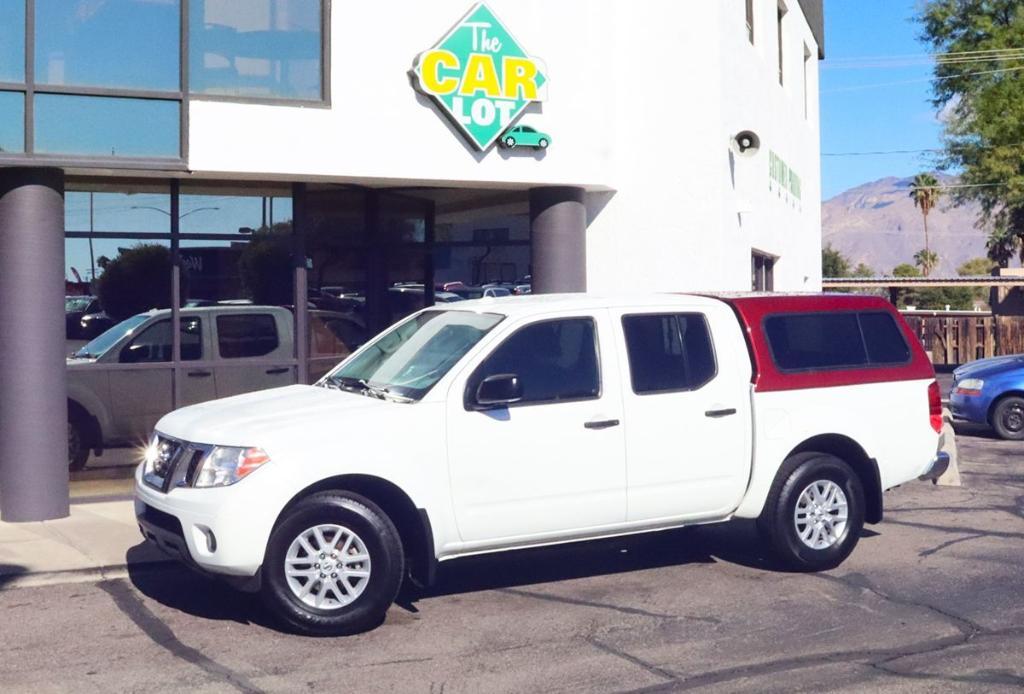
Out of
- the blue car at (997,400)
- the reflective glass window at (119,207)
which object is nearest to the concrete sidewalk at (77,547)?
the reflective glass window at (119,207)

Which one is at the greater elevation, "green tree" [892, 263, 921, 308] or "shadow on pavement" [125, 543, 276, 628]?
"green tree" [892, 263, 921, 308]

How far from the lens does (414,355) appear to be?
8.30m

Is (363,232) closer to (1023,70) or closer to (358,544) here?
(358,544)

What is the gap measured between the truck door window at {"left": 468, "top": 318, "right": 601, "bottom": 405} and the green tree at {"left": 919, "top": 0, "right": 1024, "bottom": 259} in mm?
35401

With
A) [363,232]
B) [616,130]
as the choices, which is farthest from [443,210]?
[616,130]

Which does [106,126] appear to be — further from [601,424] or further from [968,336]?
[968,336]

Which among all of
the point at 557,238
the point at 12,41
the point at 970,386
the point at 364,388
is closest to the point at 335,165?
the point at 557,238

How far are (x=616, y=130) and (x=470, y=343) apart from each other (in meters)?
6.61

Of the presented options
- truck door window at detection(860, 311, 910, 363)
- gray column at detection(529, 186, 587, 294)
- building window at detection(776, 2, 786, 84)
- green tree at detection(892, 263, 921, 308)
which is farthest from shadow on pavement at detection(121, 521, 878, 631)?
green tree at detection(892, 263, 921, 308)

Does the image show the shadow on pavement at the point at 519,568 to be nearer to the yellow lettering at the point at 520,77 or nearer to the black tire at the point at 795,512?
the black tire at the point at 795,512

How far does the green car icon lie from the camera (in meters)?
12.8

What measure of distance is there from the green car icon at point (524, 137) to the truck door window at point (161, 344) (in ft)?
11.6

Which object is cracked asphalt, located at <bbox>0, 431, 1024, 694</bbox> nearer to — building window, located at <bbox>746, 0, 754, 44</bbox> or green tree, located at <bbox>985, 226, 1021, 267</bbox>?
building window, located at <bbox>746, 0, 754, 44</bbox>

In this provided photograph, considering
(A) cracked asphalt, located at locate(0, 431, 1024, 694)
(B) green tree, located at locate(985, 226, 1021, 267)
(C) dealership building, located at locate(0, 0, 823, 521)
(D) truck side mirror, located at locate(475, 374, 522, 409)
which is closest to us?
(A) cracked asphalt, located at locate(0, 431, 1024, 694)
